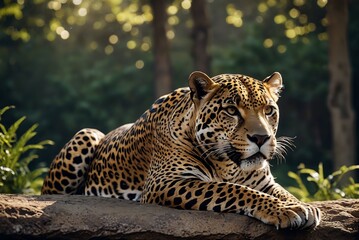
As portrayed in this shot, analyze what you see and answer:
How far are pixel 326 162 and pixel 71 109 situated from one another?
52.3ft

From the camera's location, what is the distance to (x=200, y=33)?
86.5 feet

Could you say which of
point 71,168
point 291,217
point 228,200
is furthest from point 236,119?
point 71,168

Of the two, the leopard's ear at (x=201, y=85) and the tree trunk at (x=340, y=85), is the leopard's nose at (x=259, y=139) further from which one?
the tree trunk at (x=340, y=85)

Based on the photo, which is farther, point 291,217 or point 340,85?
point 340,85

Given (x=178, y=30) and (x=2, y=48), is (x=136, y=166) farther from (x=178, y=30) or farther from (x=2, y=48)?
(x=178, y=30)

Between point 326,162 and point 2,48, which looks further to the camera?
point 2,48

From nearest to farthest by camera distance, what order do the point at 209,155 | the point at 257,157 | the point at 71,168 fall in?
the point at 257,157, the point at 209,155, the point at 71,168

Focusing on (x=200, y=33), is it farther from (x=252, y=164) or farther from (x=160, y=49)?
(x=252, y=164)

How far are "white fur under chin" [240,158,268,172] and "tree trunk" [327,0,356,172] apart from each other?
49.0 ft

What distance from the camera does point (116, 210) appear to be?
305 inches

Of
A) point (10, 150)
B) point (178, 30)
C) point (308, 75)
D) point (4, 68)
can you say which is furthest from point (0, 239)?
point (178, 30)

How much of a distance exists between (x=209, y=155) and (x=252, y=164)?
0.64m

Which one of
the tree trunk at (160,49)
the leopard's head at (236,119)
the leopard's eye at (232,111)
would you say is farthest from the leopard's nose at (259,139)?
the tree trunk at (160,49)

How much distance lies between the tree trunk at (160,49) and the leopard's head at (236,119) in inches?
751
